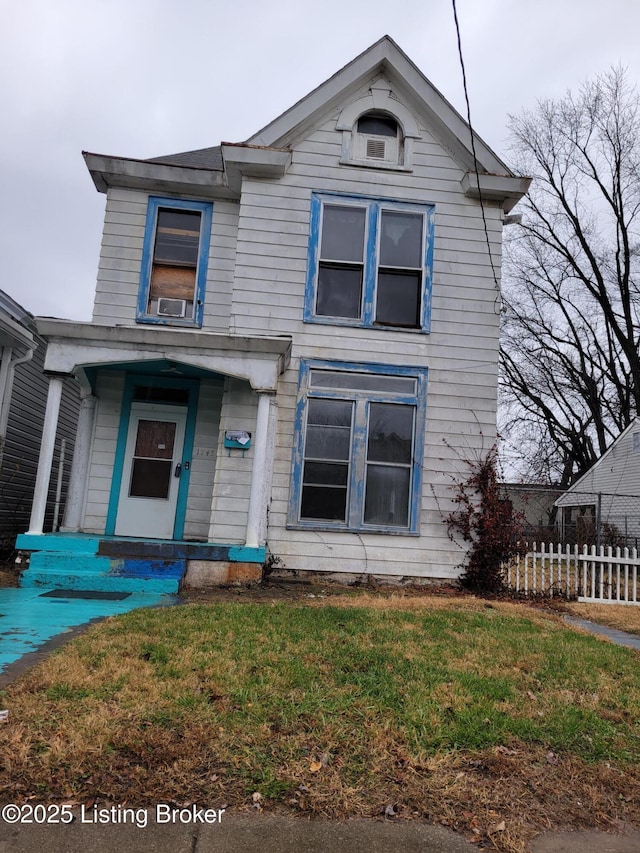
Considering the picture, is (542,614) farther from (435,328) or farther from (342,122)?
(342,122)

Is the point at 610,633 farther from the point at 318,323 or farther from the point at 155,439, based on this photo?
the point at 155,439

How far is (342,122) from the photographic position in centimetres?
956

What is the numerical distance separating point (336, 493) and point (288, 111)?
582cm

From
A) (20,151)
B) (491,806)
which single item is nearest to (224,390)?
(491,806)

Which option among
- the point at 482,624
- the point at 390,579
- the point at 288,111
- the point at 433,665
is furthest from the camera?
the point at 288,111

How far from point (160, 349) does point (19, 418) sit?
13.3ft

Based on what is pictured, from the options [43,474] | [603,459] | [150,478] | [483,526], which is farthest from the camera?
[603,459]

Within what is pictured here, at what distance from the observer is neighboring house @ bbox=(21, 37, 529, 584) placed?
8812mm

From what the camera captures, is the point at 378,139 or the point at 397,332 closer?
the point at 397,332

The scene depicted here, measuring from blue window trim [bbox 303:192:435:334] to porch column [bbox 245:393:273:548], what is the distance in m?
1.76

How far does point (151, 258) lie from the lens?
31.1 feet

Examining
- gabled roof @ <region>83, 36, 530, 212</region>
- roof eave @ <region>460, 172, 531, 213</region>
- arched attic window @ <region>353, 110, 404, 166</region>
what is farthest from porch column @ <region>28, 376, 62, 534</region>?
roof eave @ <region>460, 172, 531, 213</region>

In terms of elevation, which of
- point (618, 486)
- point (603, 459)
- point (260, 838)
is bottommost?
point (260, 838)

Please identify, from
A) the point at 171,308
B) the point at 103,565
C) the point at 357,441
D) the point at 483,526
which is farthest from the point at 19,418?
the point at 483,526
